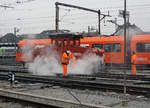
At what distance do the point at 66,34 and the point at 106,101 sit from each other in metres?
9.45

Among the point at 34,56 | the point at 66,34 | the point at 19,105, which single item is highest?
the point at 66,34

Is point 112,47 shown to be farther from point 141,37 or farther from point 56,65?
point 56,65

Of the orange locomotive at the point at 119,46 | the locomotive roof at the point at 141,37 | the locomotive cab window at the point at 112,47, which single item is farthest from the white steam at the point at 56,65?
the locomotive roof at the point at 141,37

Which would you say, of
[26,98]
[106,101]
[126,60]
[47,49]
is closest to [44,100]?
[26,98]

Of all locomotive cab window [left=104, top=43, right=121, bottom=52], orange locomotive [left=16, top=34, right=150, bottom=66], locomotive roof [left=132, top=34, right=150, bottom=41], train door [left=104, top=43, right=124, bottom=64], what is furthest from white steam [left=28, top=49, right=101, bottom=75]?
locomotive roof [left=132, top=34, right=150, bottom=41]

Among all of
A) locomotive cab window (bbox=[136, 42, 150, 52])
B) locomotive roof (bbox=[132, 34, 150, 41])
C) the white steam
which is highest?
locomotive roof (bbox=[132, 34, 150, 41])

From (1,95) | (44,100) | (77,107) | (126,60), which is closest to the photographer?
(77,107)

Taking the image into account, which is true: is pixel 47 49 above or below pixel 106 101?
above

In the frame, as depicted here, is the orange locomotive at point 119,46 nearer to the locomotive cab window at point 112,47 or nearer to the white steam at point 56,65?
the locomotive cab window at point 112,47

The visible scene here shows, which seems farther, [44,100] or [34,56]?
[34,56]

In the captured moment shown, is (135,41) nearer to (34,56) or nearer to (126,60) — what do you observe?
(126,60)

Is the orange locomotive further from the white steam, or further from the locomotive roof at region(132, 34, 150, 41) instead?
the white steam

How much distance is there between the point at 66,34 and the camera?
637 inches

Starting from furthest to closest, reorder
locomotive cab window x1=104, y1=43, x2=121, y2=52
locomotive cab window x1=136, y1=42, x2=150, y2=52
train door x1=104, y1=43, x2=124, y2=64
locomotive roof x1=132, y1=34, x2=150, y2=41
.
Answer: locomotive cab window x1=104, y1=43, x2=121, y2=52, train door x1=104, y1=43, x2=124, y2=64, locomotive roof x1=132, y1=34, x2=150, y2=41, locomotive cab window x1=136, y1=42, x2=150, y2=52
